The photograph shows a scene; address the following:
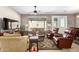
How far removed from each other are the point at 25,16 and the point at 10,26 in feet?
1.66

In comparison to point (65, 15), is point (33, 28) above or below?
below

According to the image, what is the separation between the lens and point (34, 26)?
8.38 ft

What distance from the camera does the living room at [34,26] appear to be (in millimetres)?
2424

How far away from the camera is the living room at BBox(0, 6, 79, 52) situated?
2.42 m

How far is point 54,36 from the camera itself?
2773 mm

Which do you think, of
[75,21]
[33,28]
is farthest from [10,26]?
[75,21]
